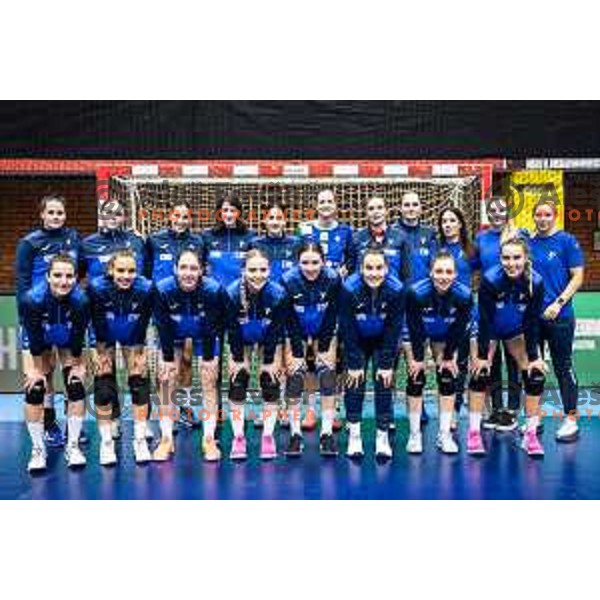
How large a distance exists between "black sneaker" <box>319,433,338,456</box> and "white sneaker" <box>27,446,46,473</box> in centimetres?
208

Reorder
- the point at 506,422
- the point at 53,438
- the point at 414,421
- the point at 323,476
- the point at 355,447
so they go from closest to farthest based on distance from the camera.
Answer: the point at 323,476 < the point at 355,447 < the point at 414,421 < the point at 53,438 < the point at 506,422

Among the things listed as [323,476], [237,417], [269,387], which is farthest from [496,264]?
[237,417]

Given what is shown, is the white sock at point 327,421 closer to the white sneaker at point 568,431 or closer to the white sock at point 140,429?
the white sock at point 140,429

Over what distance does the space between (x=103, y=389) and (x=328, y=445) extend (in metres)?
1.76

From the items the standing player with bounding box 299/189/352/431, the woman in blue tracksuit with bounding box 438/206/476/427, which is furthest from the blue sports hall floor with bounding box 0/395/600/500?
the standing player with bounding box 299/189/352/431

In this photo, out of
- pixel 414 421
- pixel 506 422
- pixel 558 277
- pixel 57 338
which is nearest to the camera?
pixel 57 338

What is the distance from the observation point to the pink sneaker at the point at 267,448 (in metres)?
6.27

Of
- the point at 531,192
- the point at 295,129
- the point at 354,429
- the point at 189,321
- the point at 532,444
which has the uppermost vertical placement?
the point at 295,129

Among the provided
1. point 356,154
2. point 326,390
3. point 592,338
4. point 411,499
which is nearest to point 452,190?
point 356,154

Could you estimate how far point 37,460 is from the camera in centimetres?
600

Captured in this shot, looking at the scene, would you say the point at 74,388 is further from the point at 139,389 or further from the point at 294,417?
the point at 294,417

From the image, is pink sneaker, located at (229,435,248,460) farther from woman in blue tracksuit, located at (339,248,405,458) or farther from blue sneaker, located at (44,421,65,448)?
blue sneaker, located at (44,421,65,448)

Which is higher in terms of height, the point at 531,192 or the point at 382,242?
the point at 531,192
